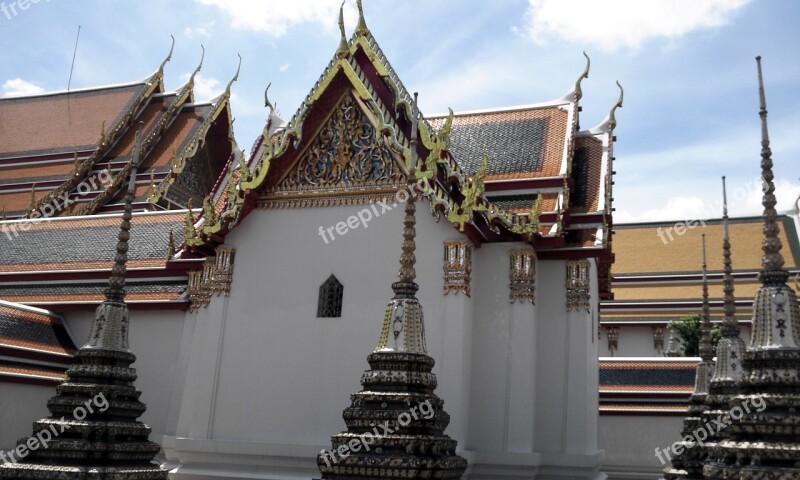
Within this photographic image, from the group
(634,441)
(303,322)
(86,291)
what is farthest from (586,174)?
(86,291)

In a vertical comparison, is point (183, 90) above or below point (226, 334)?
above

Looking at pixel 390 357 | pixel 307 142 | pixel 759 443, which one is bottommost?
pixel 759 443

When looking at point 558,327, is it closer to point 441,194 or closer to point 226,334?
point 441,194

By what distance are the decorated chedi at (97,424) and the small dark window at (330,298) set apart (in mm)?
2920

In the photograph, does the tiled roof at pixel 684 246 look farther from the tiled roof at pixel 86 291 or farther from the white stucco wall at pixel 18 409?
the white stucco wall at pixel 18 409

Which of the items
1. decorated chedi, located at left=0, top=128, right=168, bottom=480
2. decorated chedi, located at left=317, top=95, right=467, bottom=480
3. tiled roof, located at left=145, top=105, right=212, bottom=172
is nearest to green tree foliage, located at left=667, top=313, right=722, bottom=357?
tiled roof, located at left=145, top=105, right=212, bottom=172

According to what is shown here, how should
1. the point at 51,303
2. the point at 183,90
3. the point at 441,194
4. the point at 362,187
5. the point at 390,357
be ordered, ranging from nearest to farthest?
the point at 390,357, the point at 441,194, the point at 362,187, the point at 51,303, the point at 183,90

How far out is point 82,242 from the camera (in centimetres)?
1284

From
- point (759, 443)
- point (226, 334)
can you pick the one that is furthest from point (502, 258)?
point (759, 443)

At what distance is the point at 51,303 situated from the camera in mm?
11453

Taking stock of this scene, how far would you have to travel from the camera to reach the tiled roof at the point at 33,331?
10438 millimetres

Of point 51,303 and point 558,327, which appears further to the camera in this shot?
point 51,303

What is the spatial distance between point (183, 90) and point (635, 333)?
14.4 m

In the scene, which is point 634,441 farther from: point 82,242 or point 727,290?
point 82,242
